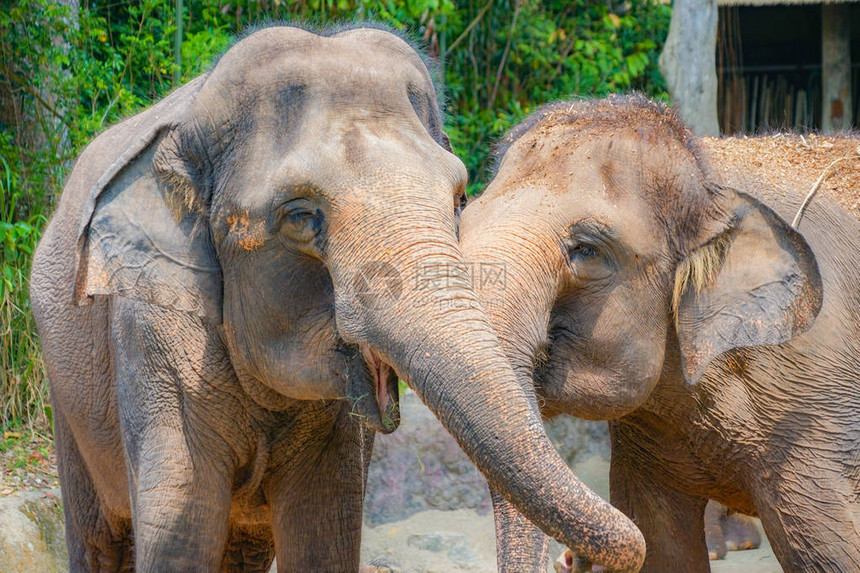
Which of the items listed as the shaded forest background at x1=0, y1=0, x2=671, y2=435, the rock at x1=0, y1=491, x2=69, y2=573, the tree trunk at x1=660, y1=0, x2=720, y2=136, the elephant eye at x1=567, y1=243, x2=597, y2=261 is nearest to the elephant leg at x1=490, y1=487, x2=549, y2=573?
the elephant eye at x1=567, y1=243, x2=597, y2=261

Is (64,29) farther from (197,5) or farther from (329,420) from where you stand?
(329,420)

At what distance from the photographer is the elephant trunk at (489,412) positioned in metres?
2.43

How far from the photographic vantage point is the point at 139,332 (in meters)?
3.25

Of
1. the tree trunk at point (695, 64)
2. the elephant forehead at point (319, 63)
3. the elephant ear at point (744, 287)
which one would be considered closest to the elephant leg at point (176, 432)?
the elephant forehead at point (319, 63)

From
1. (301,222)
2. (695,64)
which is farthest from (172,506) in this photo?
(695,64)

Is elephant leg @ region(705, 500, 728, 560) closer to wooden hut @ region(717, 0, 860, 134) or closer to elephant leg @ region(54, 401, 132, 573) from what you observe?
elephant leg @ region(54, 401, 132, 573)

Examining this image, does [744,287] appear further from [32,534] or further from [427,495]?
[427,495]

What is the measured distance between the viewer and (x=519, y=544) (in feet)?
9.66

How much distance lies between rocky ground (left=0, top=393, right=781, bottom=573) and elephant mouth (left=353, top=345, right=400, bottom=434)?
11.0 ft

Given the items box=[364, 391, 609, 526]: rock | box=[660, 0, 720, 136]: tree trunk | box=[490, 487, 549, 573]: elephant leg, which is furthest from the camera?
box=[660, 0, 720, 136]: tree trunk

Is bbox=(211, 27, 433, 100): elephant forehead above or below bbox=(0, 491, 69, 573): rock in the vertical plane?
above

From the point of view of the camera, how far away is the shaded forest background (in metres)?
6.43

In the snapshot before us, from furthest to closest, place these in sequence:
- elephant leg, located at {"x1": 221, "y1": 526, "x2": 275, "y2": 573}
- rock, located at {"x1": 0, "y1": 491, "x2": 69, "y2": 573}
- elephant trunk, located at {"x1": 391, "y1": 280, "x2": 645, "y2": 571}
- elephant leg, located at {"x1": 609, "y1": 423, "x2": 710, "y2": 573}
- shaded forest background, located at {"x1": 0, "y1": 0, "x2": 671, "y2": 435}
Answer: shaded forest background, located at {"x1": 0, "y1": 0, "x2": 671, "y2": 435}
rock, located at {"x1": 0, "y1": 491, "x2": 69, "y2": 573}
elephant leg, located at {"x1": 221, "y1": 526, "x2": 275, "y2": 573}
elephant leg, located at {"x1": 609, "y1": 423, "x2": 710, "y2": 573}
elephant trunk, located at {"x1": 391, "y1": 280, "x2": 645, "y2": 571}

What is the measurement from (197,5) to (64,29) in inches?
44.9
